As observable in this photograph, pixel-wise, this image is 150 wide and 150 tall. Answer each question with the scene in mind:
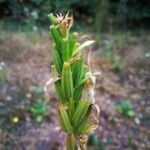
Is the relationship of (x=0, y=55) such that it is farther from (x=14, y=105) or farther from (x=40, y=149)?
(x=40, y=149)

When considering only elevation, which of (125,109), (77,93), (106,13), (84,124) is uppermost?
(106,13)

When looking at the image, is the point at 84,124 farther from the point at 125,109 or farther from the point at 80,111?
the point at 125,109

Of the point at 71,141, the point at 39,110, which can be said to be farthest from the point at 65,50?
the point at 39,110

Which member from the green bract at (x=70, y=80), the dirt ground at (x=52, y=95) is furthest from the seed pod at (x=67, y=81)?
the dirt ground at (x=52, y=95)

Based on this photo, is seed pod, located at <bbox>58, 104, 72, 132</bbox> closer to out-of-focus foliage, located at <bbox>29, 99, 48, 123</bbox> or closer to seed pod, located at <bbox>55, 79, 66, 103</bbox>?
seed pod, located at <bbox>55, 79, 66, 103</bbox>

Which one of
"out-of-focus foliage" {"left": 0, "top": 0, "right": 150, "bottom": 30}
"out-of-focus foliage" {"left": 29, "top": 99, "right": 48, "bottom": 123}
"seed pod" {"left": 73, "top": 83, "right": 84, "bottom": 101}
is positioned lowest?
"out-of-focus foliage" {"left": 29, "top": 99, "right": 48, "bottom": 123}

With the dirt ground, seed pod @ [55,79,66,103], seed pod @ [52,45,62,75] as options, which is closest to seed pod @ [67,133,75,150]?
seed pod @ [55,79,66,103]

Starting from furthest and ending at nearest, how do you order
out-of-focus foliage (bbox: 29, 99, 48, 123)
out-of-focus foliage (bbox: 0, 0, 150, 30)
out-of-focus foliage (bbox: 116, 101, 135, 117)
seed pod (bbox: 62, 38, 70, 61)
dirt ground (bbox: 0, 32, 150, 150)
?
1. out-of-focus foliage (bbox: 0, 0, 150, 30)
2. out-of-focus foliage (bbox: 116, 101, 135, 117)
3. out-of-focus foliage (bbox: 29, 99, 48, 123)
4. dirt ground (bbox: 0, 32, 150, 150)
5. seed pod (bbox: 62, 38, 70, 61)
